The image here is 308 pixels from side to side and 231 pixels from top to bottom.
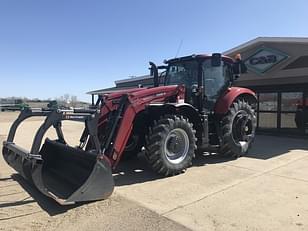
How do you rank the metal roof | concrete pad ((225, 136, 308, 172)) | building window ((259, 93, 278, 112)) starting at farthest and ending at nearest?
building window ((259, 93, 278, 112))
the metal roof
concrete pad ((225, 136, 308, 172))

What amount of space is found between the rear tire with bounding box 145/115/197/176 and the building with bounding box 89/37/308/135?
6.69 meters

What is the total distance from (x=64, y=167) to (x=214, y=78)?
4.22 metres

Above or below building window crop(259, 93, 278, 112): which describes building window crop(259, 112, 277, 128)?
below

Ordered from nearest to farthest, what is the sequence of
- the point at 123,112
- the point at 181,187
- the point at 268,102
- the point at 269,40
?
the point at 181,187
the point at 123,112
the point at 269,40
the point at 268,102

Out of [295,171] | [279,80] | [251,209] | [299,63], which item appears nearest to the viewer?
[251,209]

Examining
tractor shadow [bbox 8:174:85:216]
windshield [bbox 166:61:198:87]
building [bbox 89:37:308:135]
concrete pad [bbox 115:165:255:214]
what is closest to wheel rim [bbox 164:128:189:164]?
concrete pad [bbox 115:165:255:214]

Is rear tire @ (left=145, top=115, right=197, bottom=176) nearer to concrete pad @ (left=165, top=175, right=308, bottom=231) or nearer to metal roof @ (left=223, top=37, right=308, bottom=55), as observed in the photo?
concrete pad @ (left=165, top=175, right=308, bottom=231)

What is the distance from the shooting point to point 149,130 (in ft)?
21.2

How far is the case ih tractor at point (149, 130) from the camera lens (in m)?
4.98

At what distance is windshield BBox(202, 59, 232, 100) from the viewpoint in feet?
26.0

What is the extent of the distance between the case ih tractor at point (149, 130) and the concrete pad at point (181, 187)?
0.35 metres

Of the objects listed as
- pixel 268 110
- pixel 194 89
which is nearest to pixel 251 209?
pixel 194 89

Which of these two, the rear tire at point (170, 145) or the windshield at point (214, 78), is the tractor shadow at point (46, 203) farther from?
the windshield at point (214, 78)

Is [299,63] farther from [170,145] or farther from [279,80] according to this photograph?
[170,145]
